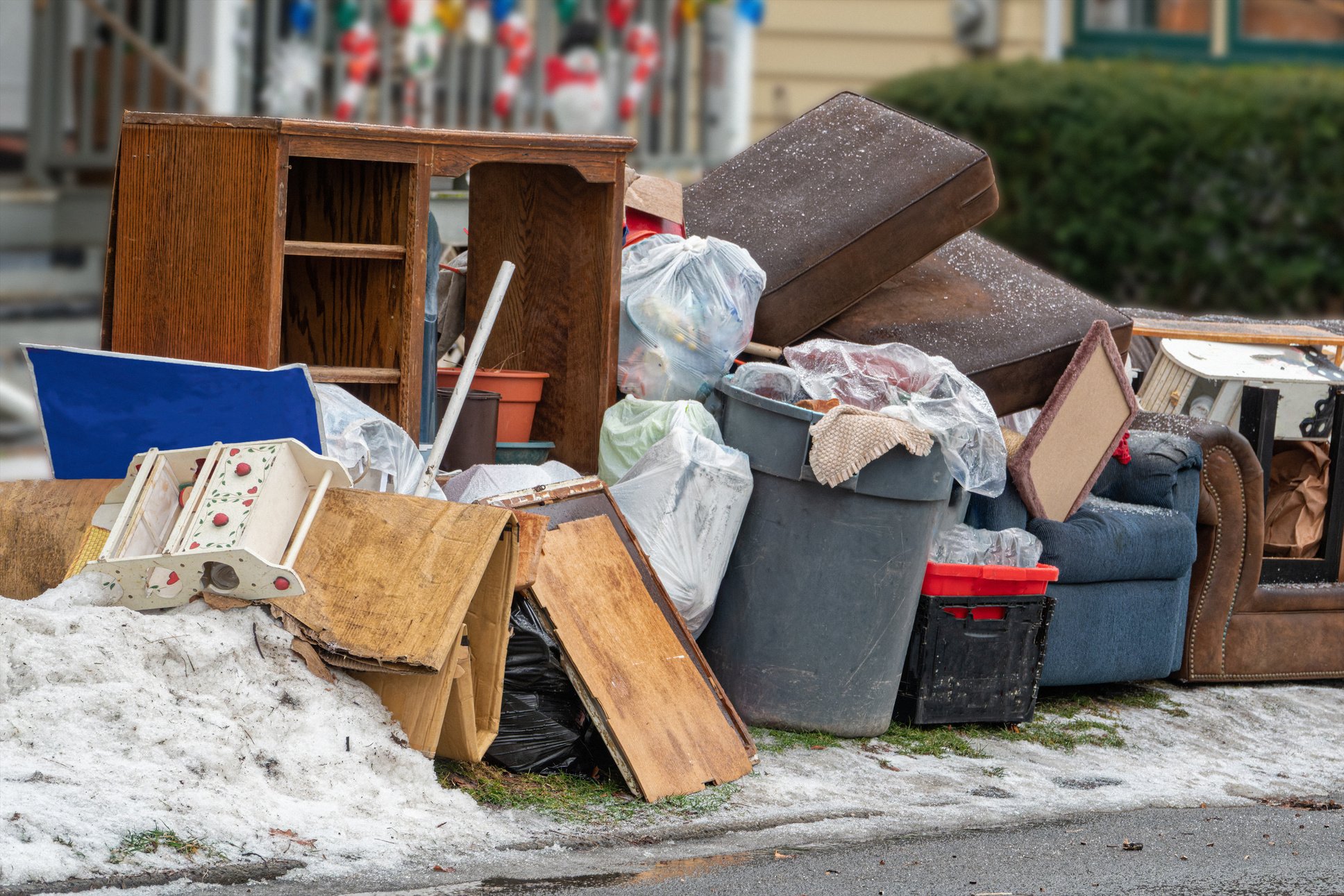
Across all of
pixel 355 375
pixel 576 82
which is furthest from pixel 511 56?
pixel 355 375

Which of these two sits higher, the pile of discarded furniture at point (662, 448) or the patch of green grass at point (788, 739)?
the pile of discarded furniture at point (662, 448)

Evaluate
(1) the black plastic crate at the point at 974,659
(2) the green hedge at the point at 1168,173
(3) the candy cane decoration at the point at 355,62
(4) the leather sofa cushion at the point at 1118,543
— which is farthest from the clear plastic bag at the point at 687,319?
(2) the green hedge at the point at 1168,173

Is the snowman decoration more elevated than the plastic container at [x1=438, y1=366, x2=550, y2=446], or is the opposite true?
the snowman decoration

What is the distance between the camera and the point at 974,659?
4.88 m

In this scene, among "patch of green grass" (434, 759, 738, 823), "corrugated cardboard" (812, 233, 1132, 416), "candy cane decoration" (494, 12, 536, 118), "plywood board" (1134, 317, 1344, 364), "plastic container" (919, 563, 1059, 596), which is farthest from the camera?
"candy cane decoration" (494, 12, 536, 118)

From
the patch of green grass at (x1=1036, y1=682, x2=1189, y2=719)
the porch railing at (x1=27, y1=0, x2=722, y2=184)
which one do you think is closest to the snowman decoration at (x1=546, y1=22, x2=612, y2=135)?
the porch railing at (x1=27, y1=0, x2=722, y2=184)

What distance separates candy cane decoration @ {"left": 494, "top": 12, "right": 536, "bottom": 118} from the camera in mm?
10789

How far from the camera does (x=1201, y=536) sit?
18.3 feet

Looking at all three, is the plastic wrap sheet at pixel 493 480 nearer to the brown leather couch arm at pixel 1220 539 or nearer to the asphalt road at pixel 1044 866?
the asphalt road at pixel 1044 866

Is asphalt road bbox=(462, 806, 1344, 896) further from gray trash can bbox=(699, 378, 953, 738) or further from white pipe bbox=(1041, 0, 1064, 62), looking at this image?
white pipe bbox=(1041, 0, 1064, 62)

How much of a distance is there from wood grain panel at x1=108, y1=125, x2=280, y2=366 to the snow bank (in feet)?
2.96

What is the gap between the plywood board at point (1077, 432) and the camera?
5.08 m

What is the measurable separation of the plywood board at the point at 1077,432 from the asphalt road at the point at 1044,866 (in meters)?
1.13

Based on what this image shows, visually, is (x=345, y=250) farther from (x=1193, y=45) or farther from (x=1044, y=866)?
(x=1193, y=45)
